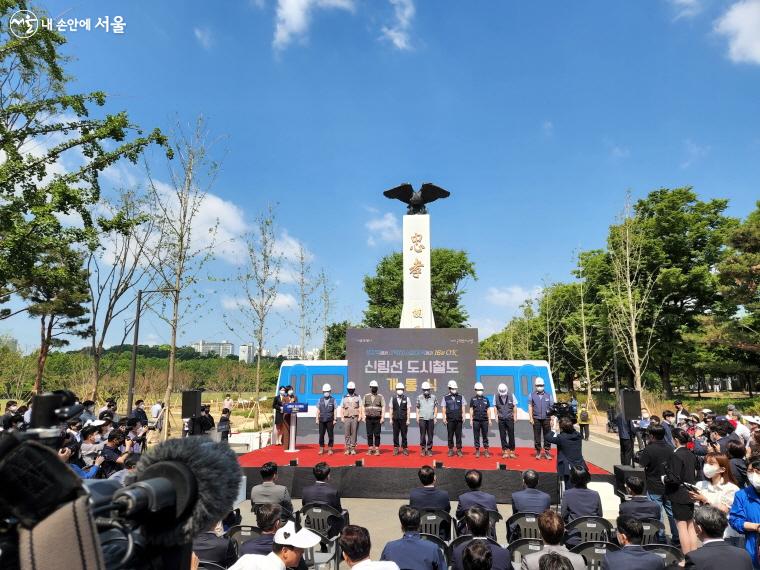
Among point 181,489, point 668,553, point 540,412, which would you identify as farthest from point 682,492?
point 181,489

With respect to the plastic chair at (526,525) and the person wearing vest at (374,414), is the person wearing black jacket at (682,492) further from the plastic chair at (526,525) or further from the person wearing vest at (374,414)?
the person wearing vest at (374,414)

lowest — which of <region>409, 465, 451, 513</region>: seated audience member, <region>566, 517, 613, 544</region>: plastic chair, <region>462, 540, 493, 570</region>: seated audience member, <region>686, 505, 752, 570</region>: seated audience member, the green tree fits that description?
<region>566, 517, 613, 544</region>: plastic chair

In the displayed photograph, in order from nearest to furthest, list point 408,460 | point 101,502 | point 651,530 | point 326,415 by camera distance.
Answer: point 101,502 → point 651,530 → point 408,460 → point 326,415

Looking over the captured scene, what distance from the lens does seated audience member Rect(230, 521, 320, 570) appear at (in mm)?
3318

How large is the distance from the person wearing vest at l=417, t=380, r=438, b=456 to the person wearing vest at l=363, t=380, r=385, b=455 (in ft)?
3.48

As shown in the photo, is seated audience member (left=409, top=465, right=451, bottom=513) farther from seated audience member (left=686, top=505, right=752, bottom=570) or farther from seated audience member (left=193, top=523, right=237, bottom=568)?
seated audience member (left=686, top=505, right=752, bottom=570)

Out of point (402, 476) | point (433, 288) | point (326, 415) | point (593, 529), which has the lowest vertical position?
point (402, 476)

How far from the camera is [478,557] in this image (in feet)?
10.5

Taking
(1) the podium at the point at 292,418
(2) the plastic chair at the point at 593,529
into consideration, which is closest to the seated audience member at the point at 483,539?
(2) the plastic chair at the point at 593,529

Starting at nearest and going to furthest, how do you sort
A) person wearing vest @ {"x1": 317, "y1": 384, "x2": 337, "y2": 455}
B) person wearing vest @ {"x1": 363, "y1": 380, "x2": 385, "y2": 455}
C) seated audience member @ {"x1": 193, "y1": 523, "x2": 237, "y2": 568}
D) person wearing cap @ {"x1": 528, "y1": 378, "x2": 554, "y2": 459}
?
seated audience member @ {"x1": 193, "y1": 523, "x2": 237, "y2": 568} → person wearing cap @ {"x1": 528, "y1": 378, "x2": 554, "y2": 459} → person wearing vest @ {"x1": 363, "y1": 380, "x2": 385, "y2": 455} → person wearing vest @ {"x1": 317, "y1": 384, "x2": 337, "y2": 455}

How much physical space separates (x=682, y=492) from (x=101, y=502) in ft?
23.7

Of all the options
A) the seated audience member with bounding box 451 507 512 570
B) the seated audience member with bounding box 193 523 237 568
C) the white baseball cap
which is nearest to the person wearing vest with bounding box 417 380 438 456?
the seated audience member with bounding box 451 507 512 570

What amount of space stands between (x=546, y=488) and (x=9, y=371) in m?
43.2

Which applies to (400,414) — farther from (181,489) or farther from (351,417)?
(181,489)
